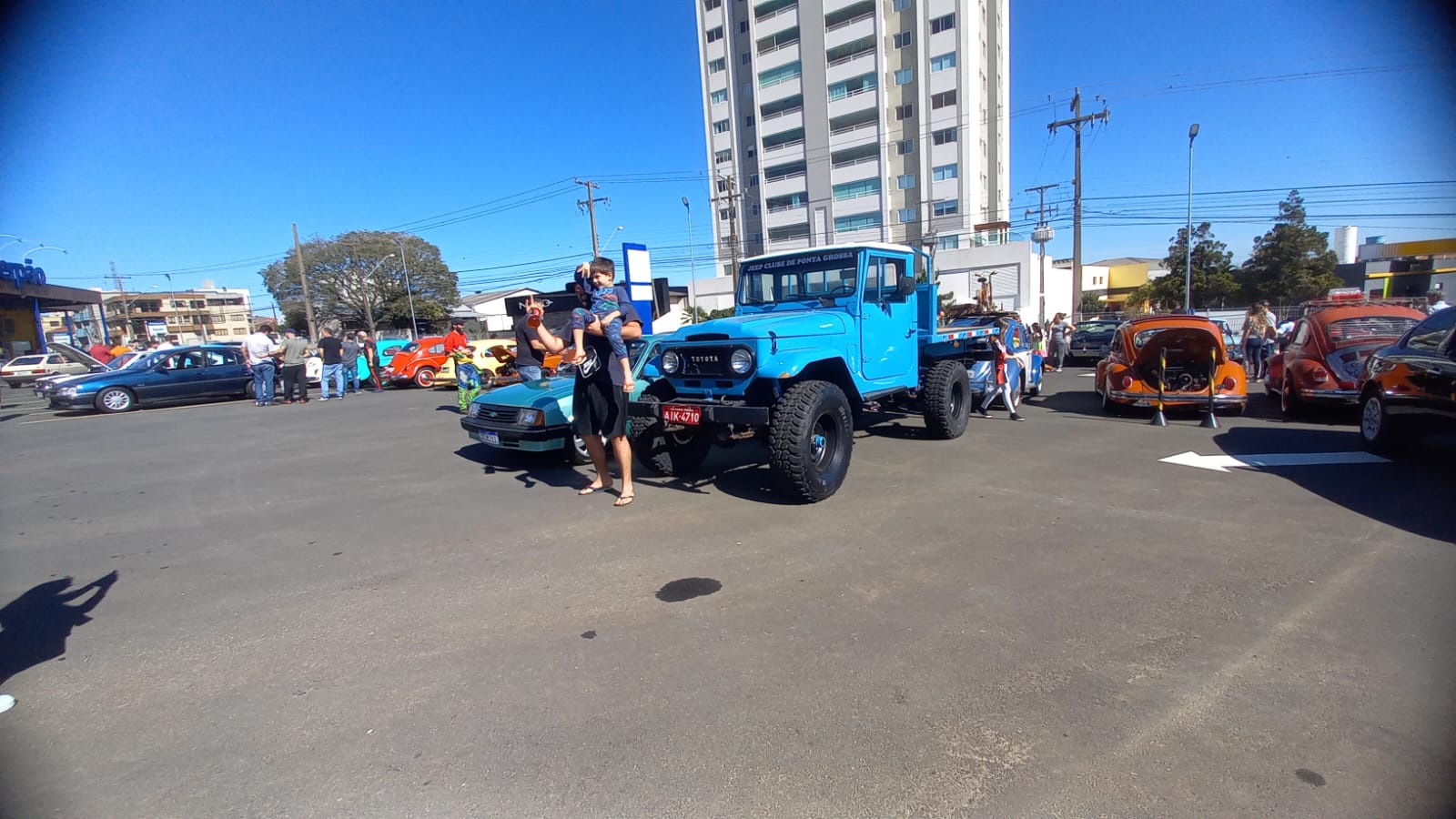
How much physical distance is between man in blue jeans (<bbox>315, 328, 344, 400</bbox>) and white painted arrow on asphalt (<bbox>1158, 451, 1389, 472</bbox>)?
51.5 ft

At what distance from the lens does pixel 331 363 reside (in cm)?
1455

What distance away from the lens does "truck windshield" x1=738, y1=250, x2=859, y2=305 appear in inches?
255

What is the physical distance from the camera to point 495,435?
6.88 metres

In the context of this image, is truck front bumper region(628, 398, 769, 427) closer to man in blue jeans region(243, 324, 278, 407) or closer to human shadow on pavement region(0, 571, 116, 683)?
human shadow on pavement region(0, 571, 116, 683)

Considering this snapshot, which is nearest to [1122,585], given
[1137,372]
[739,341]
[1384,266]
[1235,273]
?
[739,341]

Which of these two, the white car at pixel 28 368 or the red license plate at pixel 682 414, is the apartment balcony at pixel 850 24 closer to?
the white car at pixel 28 368

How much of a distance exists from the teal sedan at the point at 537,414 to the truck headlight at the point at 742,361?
1387 millimetres

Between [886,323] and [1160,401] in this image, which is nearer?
[886,323]

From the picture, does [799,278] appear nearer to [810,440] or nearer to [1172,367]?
[810,440]

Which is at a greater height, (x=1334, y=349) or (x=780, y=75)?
(x=780, y=75)

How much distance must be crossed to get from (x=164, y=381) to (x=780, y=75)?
47.2m

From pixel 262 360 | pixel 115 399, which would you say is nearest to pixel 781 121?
pixel 262 360

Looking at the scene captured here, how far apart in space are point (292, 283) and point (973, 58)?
60498mm

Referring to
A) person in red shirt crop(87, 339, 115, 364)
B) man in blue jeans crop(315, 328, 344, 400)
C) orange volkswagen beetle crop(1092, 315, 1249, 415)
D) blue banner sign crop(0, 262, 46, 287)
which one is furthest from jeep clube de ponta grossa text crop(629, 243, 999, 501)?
blue banner sign crop(0, 262, 46, 287)
